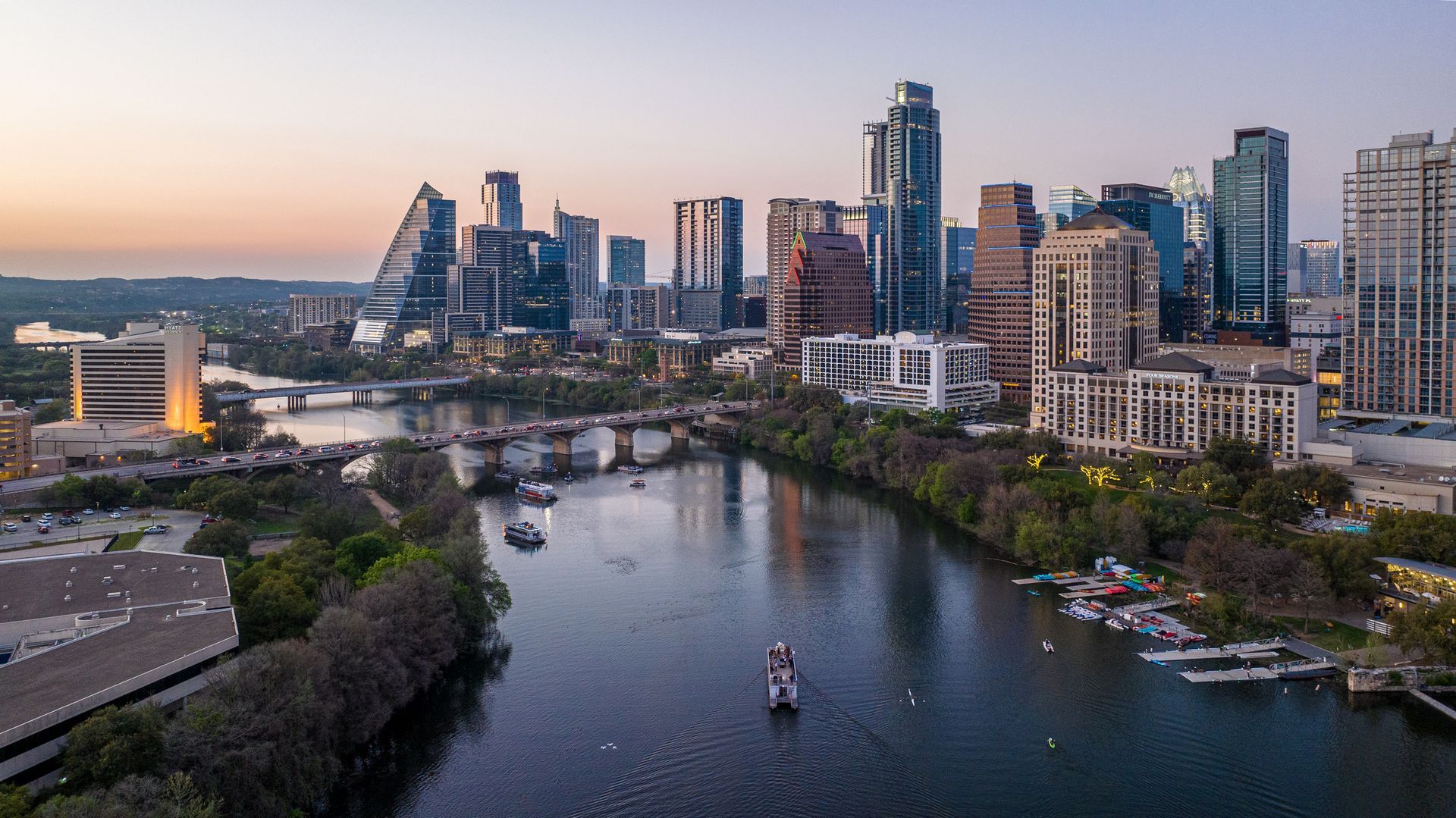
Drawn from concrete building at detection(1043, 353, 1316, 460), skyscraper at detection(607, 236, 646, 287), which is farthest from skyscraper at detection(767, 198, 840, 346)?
skyscraper at detection(607, 236, 646, 287)

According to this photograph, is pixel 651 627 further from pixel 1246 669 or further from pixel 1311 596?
pixel 1311 596

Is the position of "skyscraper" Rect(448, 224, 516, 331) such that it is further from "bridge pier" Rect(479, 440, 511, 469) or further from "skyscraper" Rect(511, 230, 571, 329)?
"bridge pier" Rect(479, 440, 511, 469)

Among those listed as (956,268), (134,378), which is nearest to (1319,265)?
(956,268)

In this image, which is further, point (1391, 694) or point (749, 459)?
point (749, 459)

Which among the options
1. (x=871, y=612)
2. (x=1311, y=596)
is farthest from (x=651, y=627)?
(x=1311, y=596)

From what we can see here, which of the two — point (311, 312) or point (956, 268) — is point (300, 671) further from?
point (311, 312)

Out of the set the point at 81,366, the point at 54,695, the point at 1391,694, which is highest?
the point at 81,366
